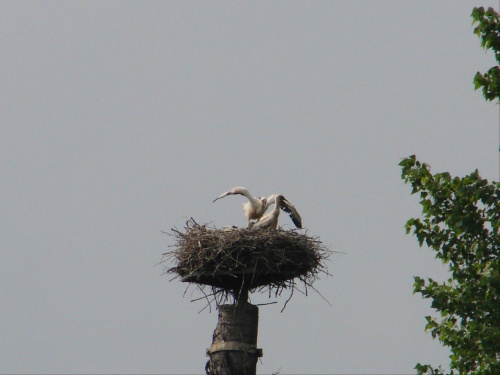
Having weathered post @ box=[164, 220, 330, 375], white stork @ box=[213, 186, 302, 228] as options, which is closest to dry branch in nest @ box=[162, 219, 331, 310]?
weathered post @ box=[164, 220, 330, 375]

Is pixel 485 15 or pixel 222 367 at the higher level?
pixel 485 15

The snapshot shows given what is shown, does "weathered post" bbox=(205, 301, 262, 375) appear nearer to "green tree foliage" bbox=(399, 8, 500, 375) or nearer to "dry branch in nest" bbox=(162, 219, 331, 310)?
"dry branch in nest" bbox=(162, 219, 331, 310)

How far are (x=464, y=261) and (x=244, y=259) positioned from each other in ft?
11.9

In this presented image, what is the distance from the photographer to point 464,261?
1310 centimetres

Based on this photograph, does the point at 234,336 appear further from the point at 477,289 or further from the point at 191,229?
the point at 477,289

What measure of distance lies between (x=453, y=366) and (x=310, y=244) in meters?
2.82

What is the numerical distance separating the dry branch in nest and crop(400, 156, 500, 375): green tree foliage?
183 cm

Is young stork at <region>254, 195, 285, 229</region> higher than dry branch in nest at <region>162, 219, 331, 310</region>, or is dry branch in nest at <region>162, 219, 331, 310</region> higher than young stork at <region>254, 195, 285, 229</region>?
young stork at <region>254, 195, 285, 229</region>

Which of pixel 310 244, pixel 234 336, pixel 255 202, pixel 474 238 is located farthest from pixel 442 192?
pixel 234 336

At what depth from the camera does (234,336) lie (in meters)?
10.3

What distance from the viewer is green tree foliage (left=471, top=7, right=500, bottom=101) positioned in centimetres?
1231

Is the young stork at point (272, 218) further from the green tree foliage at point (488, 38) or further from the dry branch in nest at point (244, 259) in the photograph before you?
the green tree foliage at point (488, 38)

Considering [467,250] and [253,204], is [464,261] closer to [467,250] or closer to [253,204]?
[467,250]

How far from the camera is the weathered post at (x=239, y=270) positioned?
33.5ft
